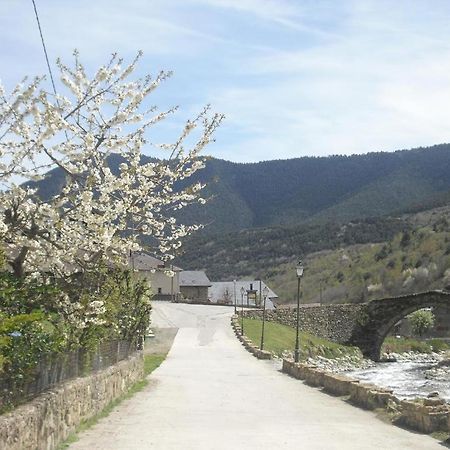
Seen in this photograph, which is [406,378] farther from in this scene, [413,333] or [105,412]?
[413,333]

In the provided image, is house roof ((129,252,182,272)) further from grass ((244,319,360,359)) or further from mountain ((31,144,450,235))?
mountain ((31,144,450,235))

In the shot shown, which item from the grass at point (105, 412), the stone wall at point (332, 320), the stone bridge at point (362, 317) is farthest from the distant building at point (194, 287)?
the grass at point (105, 412)

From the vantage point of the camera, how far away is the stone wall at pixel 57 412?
316 inches

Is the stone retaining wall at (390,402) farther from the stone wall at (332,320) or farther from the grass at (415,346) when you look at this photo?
the grass at (415,346)

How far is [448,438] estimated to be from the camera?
442 inches

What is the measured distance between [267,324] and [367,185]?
134362mm

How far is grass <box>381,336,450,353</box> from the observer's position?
68750 millimetres

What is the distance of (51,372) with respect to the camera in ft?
34.0

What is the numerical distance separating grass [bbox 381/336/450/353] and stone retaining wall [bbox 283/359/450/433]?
154 feet

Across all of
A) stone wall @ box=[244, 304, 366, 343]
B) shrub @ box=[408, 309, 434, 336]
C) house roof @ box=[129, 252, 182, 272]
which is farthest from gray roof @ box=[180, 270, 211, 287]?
stone wall @ box=[244, 304, 366, 343]

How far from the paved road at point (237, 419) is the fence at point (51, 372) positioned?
3.15 ft

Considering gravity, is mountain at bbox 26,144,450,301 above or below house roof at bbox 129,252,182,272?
above

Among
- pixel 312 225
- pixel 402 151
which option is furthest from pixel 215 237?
pixel 402 151

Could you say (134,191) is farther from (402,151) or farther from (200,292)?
(402,151)
